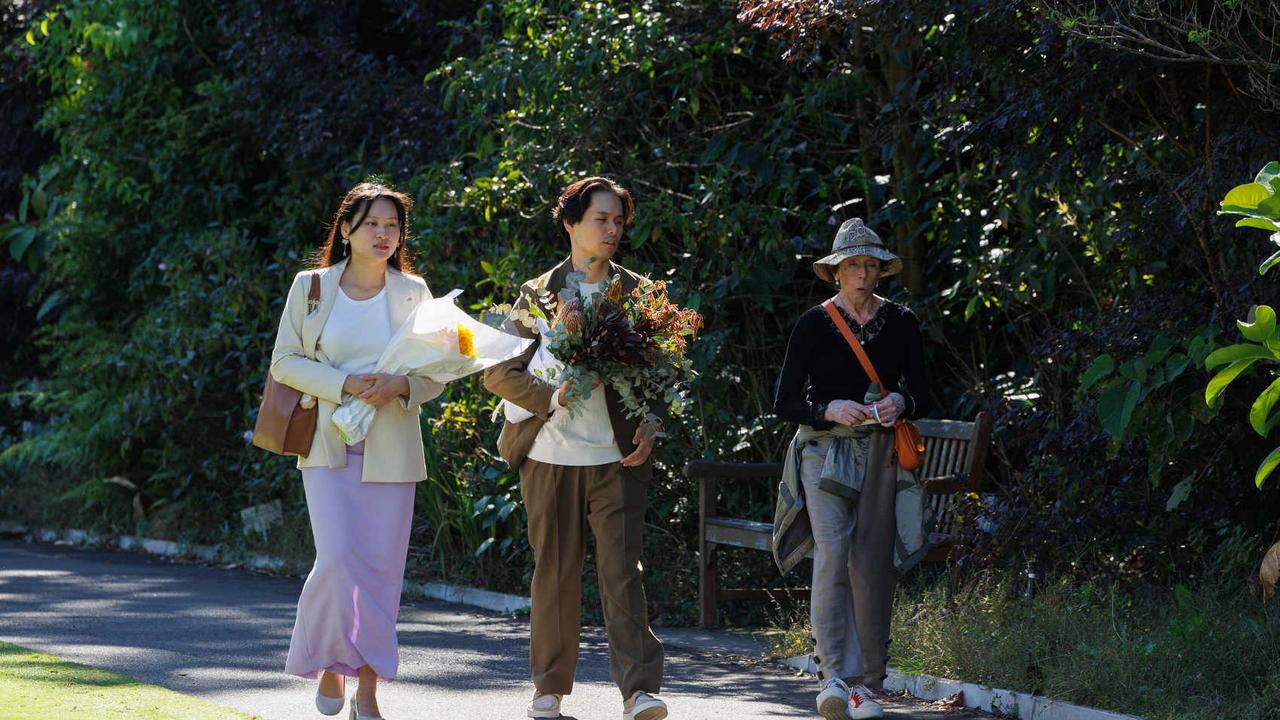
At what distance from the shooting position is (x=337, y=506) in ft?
A: 20.9

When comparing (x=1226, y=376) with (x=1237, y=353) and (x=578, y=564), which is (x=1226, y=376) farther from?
(x=578, y=564)

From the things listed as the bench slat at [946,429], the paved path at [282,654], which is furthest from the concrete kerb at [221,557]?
the bench slat at [946,429]

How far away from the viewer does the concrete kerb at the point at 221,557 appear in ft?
37.3

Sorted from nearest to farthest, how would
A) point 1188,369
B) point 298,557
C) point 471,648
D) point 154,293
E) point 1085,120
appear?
point 1188,369
point 1085,120
point 471,648
point 298,557
point 154,293

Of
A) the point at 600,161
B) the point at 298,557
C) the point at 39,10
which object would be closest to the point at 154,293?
the point at 39,10

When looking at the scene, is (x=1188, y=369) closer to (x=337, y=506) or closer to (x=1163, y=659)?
(x=1163, y=659)

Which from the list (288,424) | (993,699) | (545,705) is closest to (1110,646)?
(993,699)

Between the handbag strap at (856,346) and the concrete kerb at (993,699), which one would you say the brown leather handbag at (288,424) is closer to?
the handbag strap at (856,346)

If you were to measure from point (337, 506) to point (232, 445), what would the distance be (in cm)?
1031

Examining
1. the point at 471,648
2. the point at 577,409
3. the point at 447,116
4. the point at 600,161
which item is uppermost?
the point at 447,116

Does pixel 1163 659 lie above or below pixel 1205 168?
below

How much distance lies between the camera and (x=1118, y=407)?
24.0 ft

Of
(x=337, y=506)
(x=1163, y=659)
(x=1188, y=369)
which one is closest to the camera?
(x=337, y=506)

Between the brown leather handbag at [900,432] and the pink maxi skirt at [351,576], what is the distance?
210 cm
